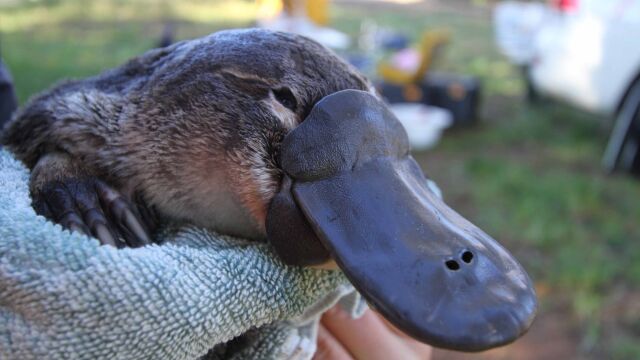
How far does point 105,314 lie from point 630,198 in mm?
2770

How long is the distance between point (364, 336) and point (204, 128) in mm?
337

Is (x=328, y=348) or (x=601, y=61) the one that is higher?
(x=328, y=348)

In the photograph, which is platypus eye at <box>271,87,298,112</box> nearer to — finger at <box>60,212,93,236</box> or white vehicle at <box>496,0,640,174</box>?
finger at <box>60,212,93,236</box>

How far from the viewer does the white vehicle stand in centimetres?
320

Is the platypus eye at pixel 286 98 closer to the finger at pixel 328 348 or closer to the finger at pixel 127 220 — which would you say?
the finger at pixel 127 220

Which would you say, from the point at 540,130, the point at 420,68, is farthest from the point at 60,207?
the point at 420,68

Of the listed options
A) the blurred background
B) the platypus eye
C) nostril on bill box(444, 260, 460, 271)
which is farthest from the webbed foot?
the blurred background

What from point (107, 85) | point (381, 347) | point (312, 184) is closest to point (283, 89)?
point (312, 184)

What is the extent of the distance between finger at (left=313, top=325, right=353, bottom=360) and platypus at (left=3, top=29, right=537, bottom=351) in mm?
192

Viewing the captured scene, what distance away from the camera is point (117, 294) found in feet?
1.59

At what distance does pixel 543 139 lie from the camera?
3758mm

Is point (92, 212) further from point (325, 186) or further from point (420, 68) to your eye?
point (420, 68)

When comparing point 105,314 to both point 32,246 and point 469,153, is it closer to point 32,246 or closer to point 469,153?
point 32,246

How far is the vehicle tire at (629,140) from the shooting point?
3199mm
